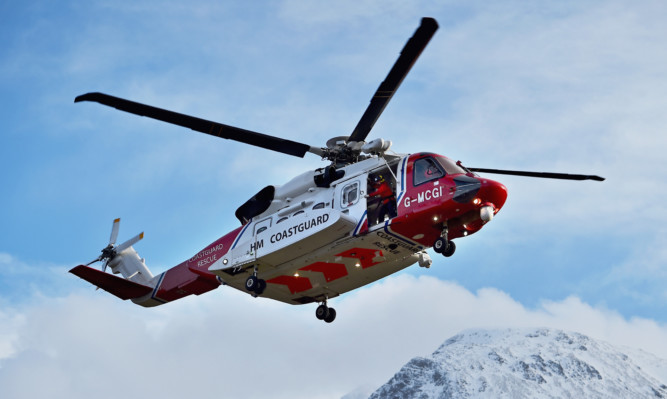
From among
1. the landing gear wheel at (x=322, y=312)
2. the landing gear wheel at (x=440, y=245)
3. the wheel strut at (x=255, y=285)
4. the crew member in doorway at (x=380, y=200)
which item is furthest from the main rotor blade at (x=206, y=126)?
the landing gear wheel at (x=322, y=312)

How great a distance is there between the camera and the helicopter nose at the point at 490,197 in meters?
24.6

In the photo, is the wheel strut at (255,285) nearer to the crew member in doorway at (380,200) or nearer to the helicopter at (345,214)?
the helicopter at (345,214)

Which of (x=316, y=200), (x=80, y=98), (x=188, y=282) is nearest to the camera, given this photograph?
(x=80, y=98)

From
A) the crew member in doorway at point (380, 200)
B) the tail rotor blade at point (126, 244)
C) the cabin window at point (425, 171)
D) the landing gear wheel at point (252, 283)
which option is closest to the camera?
the cabin window at point (425, 171)

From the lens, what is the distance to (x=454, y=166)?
25.8m

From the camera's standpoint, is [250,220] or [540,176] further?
[250,220]

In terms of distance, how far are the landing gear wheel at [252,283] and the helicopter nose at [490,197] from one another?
25.8 ft

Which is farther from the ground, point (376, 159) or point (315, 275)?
point (376, 159)

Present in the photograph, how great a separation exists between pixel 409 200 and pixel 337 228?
2.36 metres

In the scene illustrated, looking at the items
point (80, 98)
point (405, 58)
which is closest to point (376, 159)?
point (405, 58)

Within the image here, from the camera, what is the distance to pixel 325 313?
3006cm

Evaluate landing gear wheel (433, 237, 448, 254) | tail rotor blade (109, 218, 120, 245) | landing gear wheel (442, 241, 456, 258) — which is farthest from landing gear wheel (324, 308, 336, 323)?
tail rotor blade (109, 218, 120, 245)

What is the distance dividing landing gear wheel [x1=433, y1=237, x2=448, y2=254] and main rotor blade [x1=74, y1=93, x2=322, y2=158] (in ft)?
17.4

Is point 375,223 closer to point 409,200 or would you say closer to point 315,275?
point 409,200
